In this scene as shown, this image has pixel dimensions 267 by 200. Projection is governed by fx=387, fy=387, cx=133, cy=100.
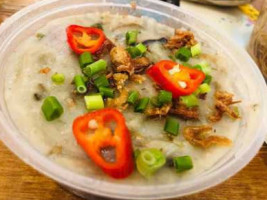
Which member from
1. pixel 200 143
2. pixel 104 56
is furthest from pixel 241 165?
pixel 104 56

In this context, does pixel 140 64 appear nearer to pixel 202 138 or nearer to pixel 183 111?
pixel 183 111

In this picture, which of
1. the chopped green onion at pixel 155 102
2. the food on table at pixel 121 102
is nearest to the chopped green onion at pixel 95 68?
the food on table at pixel 121 102

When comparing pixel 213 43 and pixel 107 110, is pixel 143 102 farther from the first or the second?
pixel 213 43

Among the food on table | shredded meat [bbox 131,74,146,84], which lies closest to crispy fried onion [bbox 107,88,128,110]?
the food on table

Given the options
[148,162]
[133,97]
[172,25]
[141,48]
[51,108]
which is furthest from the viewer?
[172,25]

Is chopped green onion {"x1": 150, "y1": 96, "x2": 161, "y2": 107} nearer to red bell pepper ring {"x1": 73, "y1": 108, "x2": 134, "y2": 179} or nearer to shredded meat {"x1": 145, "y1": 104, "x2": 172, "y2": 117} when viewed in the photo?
shredded meat {"x1": 145, "y1": 104, "x2": 172, "y2": 117}

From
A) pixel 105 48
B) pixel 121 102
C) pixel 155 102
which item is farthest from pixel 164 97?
pixel 105 48

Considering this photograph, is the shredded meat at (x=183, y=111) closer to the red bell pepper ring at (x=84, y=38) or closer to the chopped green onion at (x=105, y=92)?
the chopped green onion at (x=105, y=92)
